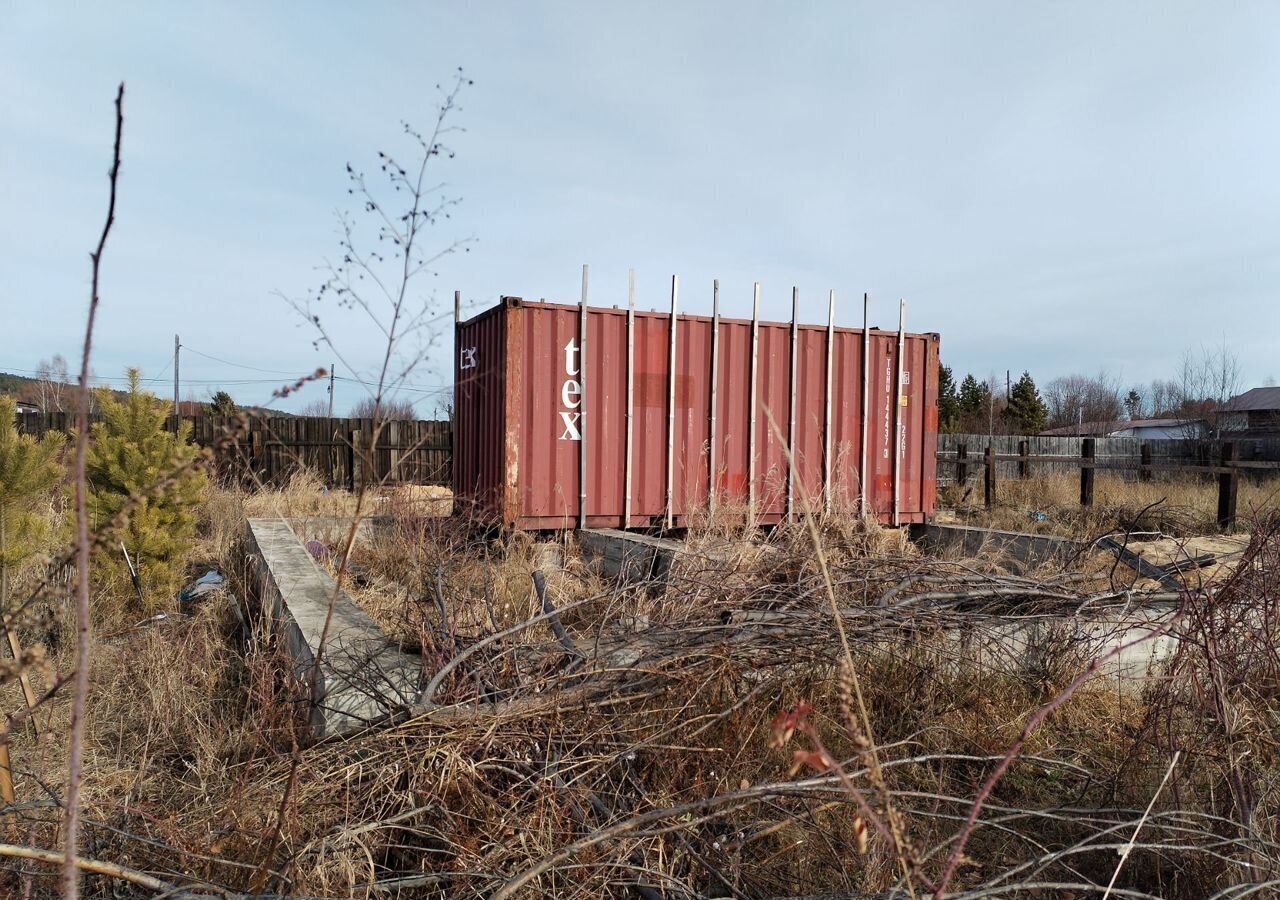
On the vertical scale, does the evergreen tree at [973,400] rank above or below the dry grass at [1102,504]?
above

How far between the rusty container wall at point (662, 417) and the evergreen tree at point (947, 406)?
25.5 meters

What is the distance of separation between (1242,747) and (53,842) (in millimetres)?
3801

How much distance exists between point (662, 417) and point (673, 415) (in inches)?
4.7

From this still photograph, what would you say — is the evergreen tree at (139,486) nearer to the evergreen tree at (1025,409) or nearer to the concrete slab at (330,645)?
the concrete slab at (330,645)

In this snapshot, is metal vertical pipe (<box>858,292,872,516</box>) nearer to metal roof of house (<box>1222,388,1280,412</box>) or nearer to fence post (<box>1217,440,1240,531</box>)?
fence post (<box>1217,440,1240,531</box>)

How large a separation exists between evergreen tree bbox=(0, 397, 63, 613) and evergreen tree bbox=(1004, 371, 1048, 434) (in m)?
39.8

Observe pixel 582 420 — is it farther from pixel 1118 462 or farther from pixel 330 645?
pixel 1118 462

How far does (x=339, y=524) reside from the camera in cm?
861

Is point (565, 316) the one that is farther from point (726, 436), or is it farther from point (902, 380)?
point (902, 380)

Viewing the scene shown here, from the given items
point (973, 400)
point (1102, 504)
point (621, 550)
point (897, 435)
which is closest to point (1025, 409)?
point (973, 400)

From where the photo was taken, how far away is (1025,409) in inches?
1511

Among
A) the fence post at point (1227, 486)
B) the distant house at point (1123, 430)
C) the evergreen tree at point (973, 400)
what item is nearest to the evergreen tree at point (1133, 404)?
the distant house at point (1123, 430)

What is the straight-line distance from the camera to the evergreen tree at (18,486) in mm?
4352

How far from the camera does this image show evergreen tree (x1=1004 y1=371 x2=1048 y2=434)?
38281 millimetres
